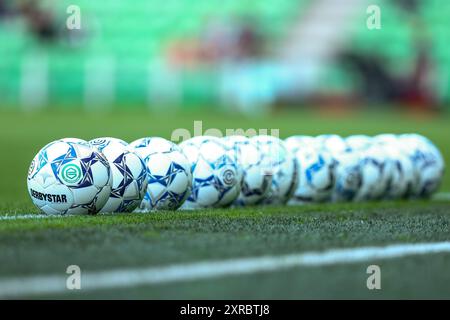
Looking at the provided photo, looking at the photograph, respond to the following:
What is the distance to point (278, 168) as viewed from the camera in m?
8.09

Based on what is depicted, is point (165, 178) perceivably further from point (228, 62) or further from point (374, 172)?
point (228, 62)

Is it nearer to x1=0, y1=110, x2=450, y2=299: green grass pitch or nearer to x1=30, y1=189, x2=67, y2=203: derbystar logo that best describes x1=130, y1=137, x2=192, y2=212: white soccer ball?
→ x1=0, y1=110, x2=450, y2=299: green grass pitch

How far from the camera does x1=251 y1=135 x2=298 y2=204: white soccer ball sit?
8087mm

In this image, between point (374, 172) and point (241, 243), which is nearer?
point (241, 243)

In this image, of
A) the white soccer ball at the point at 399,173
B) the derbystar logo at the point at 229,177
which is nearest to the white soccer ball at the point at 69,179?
the derbystar logo at the point at 229,177

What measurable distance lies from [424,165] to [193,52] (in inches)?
899

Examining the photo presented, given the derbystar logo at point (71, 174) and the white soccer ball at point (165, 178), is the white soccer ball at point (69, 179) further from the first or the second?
the white soccer ball at point (165, 178)

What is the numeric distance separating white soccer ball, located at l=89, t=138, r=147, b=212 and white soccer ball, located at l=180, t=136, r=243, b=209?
2.61ft

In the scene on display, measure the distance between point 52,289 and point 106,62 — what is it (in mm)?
27346

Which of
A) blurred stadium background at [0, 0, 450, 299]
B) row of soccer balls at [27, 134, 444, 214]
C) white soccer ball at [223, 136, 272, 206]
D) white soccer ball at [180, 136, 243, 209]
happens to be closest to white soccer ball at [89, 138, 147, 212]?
row of soccer balls at [27, 134, 444, 214]

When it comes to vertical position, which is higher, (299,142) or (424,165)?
(299,142)

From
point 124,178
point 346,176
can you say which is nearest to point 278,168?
point 346,176
